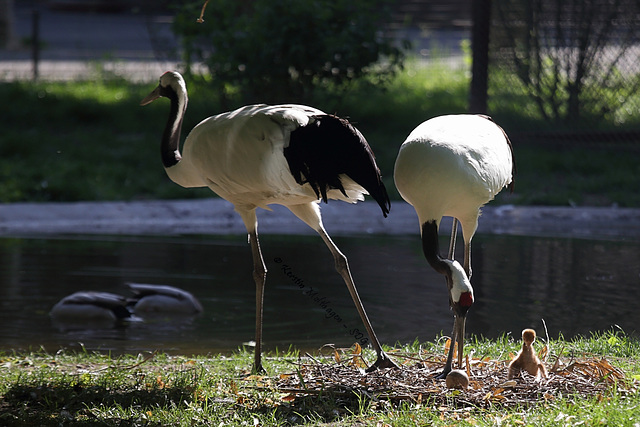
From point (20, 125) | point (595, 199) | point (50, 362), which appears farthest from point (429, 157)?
point (20, 125)

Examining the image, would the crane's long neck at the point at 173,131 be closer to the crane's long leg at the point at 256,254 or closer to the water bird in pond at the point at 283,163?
the water bird in pond at the point at 283,163

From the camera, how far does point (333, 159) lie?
14.9 ft

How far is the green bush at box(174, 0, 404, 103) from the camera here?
11266mm

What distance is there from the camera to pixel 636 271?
25.5ft

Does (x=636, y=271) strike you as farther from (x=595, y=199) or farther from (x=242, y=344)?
(x=242, y=344)

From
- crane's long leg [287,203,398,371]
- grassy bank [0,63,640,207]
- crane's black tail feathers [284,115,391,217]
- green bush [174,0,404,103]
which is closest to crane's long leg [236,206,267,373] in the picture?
crane's long leg [287,203,398,371]

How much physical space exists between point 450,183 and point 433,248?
32 centimetres

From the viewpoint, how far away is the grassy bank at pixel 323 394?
12.8 ft

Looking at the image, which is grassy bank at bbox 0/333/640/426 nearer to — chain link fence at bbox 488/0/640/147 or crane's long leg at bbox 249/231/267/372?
crane's long leg at bbox 249/231/267/372

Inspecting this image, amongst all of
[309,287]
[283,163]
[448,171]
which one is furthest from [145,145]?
[448,171]

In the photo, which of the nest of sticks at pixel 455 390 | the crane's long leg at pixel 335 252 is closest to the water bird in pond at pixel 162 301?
the crane's long leg at pixel 335 252

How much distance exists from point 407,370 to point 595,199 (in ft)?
21.3

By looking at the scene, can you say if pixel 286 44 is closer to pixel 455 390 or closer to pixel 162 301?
pixel 162 301

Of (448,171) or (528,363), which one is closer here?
(528,363)
